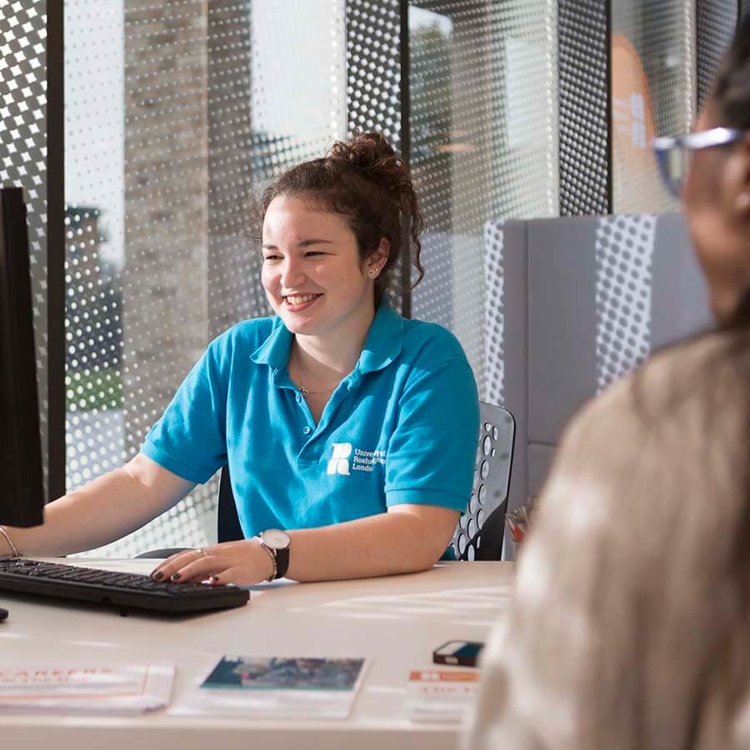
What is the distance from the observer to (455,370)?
6.88ft

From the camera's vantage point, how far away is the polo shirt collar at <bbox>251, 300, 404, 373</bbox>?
2.14m

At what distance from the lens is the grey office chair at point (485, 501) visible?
7.52 feet

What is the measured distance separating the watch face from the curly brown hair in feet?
2.47

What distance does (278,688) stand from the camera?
3.73ft

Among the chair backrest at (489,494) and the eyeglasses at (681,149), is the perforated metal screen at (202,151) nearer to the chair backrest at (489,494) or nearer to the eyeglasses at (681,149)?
the chair backrest at (489,494)

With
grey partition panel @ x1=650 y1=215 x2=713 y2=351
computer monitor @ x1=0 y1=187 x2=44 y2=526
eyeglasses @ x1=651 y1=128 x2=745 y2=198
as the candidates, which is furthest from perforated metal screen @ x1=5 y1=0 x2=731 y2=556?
eyeglasses @ x1=651 y1=128 x2=745 y2=198

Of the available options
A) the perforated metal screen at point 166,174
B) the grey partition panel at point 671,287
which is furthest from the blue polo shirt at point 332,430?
the grey partition panel at point 671,287

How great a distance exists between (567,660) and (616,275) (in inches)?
122

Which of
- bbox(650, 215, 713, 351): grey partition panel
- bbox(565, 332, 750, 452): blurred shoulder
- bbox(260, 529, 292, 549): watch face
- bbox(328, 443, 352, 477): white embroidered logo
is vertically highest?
bbox(650, 215, 713, 351): grey partition panel

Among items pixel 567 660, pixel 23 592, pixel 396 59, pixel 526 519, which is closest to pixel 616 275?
pixel 396 59

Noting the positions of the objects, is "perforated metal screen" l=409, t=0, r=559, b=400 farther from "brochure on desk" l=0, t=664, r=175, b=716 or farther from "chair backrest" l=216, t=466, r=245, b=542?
"brochure on desk" l=0, t=664, r=175, b=716

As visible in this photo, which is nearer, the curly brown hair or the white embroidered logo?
the white embroidered logo

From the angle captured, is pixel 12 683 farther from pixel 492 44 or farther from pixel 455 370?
pixel 492 44

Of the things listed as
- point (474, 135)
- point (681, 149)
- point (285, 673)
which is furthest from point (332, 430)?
point (474, 135)
